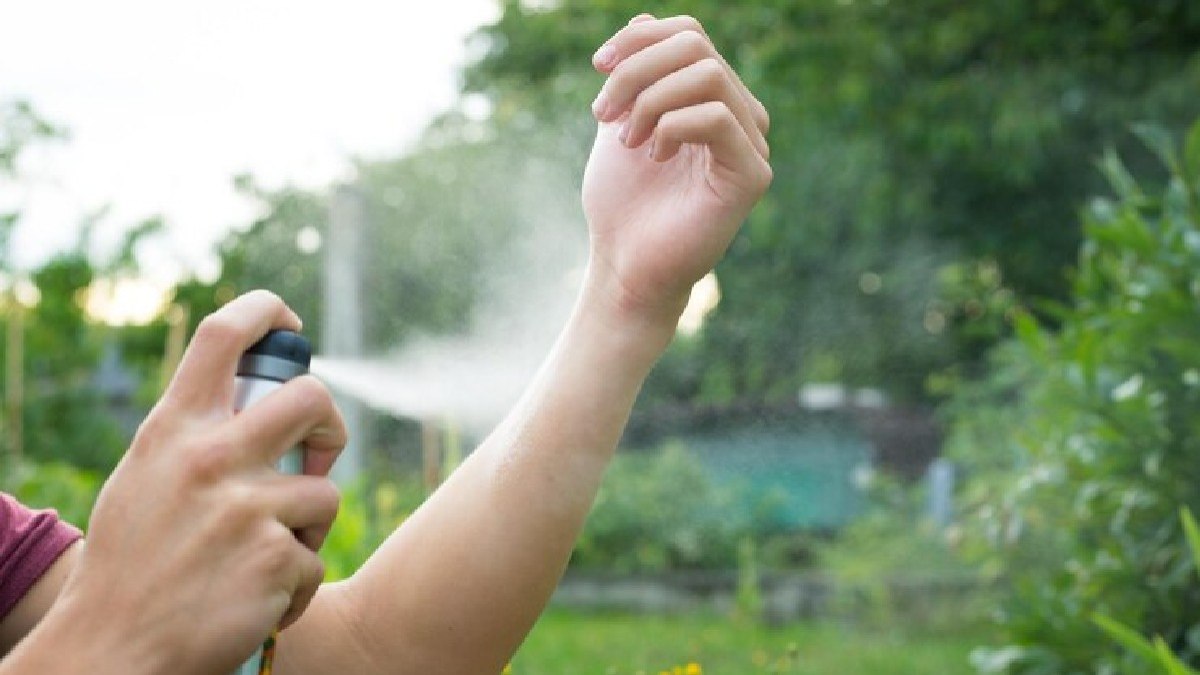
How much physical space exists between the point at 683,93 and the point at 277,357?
17.0 inches

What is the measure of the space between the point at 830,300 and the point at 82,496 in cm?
895

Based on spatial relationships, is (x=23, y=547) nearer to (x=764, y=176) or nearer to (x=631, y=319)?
(x=631, y=319)

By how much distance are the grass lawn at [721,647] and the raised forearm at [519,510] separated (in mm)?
3649

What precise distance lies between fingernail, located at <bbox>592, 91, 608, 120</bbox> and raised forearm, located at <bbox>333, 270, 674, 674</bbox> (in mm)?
146

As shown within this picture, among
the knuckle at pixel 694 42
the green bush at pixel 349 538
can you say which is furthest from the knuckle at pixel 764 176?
the green bush at pixel 349 538

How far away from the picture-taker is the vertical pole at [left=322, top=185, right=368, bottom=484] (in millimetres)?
6016

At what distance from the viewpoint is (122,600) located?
72cm

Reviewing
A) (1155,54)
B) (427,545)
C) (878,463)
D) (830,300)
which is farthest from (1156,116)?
(427,545)

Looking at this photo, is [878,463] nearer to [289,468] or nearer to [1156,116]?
[1156,116]

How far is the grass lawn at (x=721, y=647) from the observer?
5.49m

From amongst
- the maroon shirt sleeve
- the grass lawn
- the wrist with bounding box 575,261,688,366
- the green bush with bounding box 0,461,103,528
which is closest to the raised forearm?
the wrist with bounding box 575,261,688,366

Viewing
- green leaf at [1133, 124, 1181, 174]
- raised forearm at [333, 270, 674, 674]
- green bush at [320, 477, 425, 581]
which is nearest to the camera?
raised forearm at [333, 270, 674, 674]

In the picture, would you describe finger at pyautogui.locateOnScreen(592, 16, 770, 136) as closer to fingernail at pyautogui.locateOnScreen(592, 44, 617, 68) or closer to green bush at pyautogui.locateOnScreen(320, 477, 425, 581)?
fingernail at pyautogui.locateOnScreen(592, 44, 617, 68)

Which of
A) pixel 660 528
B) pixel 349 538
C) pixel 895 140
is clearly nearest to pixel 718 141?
pixel 349 538
